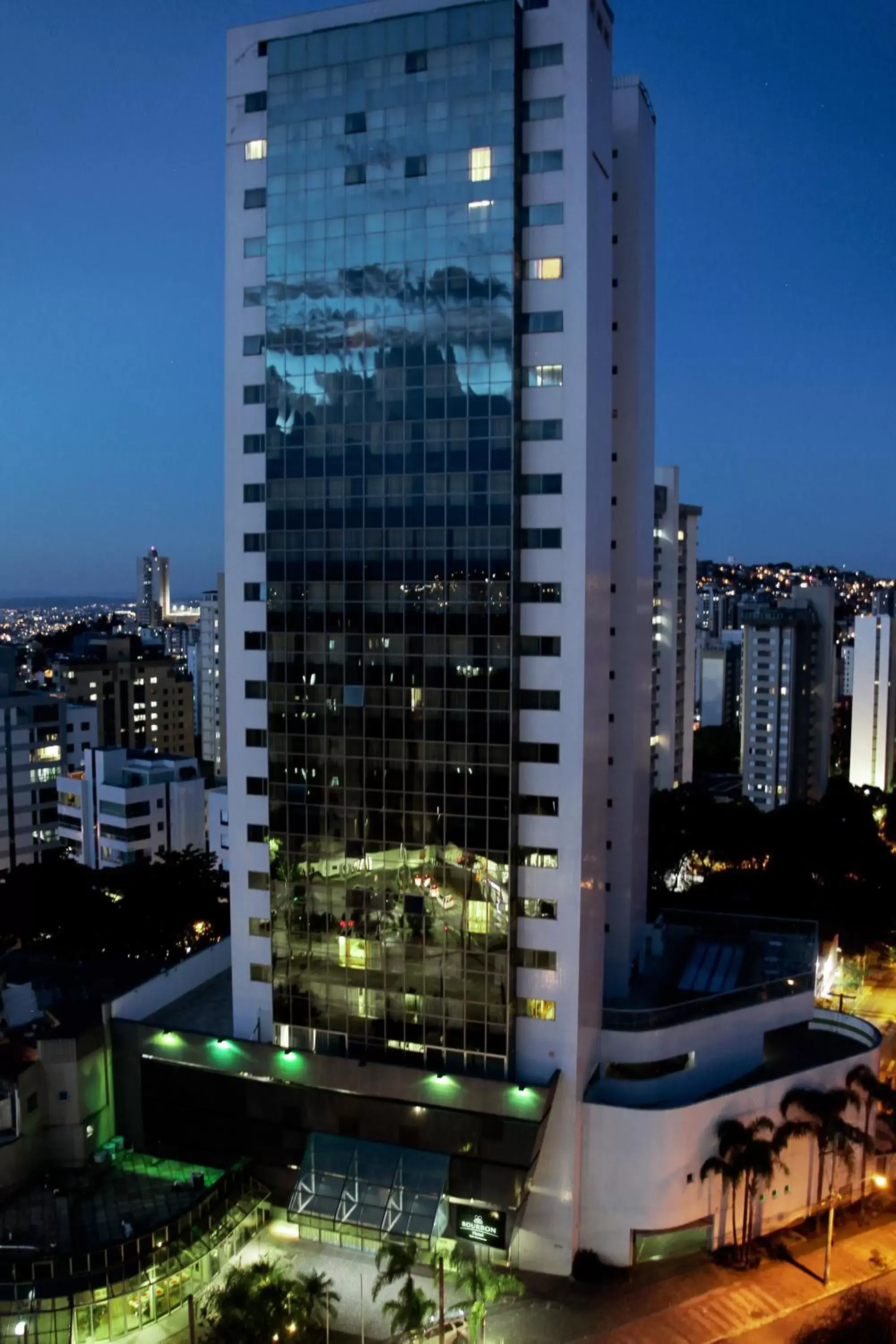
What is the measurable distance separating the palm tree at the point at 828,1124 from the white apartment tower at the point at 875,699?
3270 inches

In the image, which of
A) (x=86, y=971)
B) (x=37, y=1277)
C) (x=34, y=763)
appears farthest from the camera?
(x=34, y=763)

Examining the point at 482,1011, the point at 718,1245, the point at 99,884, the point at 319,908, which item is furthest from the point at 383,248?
the point at 99,884

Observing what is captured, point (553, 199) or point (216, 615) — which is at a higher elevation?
point (553, 199)

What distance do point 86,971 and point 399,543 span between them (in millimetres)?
24660

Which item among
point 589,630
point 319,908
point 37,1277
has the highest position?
point 589,630

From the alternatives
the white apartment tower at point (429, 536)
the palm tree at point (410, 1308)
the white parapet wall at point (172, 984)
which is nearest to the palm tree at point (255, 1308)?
the palm tree at point (410, 1308)

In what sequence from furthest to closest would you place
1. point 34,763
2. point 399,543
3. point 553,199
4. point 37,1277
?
point 34,763, point 399,543, point 553,199, point 37,1277

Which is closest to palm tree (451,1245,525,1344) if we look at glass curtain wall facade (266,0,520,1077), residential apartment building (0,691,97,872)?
glass curtain wall facade (266,0,520,1077)

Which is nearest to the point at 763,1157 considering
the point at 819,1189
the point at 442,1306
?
the point at 819,1189

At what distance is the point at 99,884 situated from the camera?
65625mm

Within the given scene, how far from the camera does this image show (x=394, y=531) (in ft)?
119

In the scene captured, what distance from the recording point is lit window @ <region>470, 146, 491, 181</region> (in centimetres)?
3425

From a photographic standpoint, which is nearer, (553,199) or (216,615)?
(553,199)

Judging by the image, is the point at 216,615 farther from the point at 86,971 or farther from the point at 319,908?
the point at 319,908
